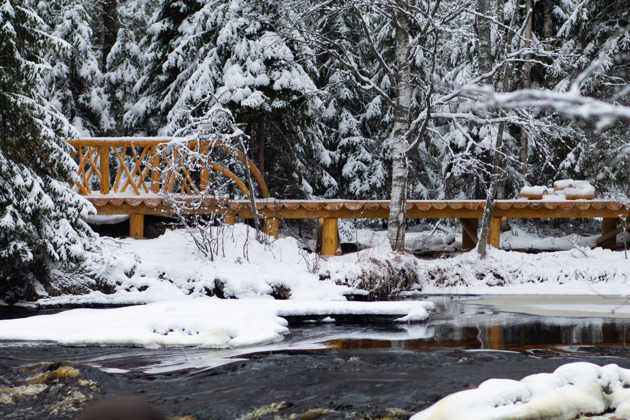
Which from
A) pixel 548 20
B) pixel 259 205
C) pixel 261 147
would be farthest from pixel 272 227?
pixel 548 20

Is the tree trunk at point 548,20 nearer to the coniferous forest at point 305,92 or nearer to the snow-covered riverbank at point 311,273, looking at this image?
the coniferous forest at point 305,92

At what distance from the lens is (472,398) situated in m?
4.34

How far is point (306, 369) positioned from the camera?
5.80m

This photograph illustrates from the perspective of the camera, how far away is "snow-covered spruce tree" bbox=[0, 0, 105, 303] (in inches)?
353

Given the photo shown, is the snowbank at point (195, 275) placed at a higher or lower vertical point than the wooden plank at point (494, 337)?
higher

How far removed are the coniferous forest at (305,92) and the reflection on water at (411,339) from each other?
2.21m

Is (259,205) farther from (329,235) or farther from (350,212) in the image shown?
(350,212)

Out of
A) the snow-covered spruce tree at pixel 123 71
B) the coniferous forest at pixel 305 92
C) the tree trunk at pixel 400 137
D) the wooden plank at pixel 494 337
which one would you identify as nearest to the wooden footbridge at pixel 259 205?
the coniferous forest at pixel 305 92

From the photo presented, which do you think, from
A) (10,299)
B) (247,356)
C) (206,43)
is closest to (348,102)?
(206,43)

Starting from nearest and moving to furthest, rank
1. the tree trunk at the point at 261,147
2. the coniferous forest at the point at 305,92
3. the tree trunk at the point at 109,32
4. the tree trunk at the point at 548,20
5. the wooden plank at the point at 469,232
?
1. the coniferous forest at the point at 305,92
2. the wooden plank at the point at 469,232
3. the tree trunk at the point at 261,147
4. the tree trunk at the point at 548,20
5. the tree trunk at the point at 109,32

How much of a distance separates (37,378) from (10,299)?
188 inches

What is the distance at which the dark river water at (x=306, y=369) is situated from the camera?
15.8 ft

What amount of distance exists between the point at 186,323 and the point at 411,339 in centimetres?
247

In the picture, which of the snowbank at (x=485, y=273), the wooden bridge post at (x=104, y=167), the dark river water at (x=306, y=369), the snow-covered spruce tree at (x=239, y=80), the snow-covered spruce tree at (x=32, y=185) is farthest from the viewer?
the snow-covered spruce tree at (x=239, y=80)
